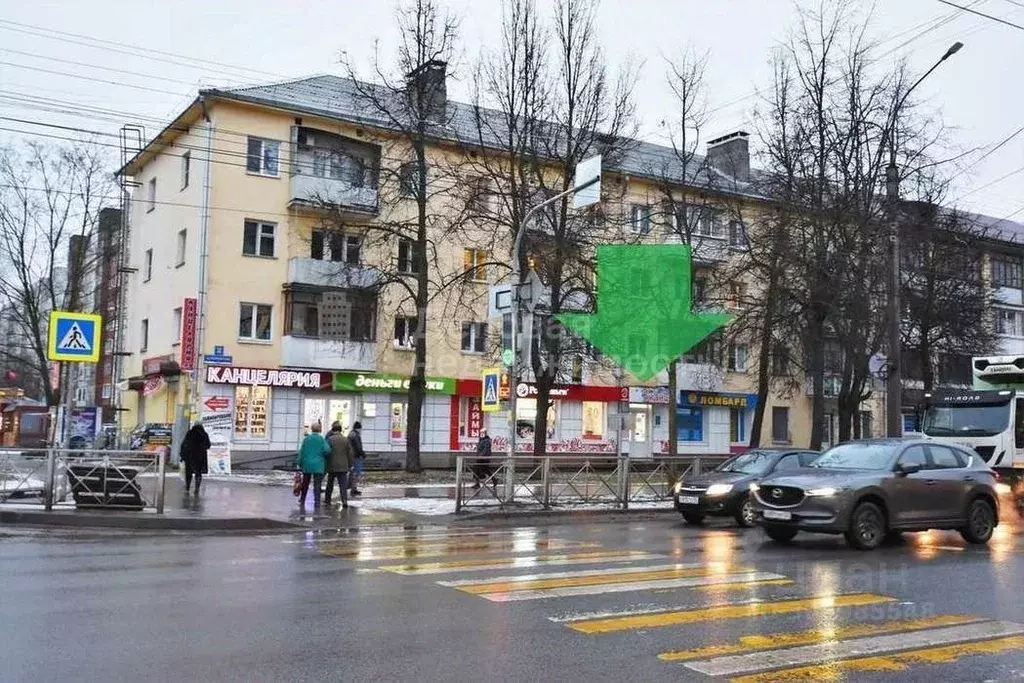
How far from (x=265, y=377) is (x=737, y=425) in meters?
25.1

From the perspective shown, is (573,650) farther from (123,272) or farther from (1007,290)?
(1007,290)

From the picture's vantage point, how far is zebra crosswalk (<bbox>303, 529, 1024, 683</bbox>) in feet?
22.3

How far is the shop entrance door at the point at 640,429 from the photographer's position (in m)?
45.0

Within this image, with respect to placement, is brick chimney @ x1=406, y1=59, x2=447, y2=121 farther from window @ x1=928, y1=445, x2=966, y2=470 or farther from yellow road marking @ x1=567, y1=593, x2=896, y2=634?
yellow road marking @ x1=567, y1=593, x2=896, y2=634

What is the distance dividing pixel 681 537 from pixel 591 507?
491 centimetres

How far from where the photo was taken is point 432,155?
118 feet

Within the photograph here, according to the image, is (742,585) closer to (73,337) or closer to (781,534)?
(781,534)

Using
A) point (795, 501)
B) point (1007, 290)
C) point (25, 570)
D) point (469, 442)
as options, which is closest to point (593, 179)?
point (795, 501)

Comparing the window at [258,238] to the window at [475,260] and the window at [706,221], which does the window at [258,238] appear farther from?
the window at [706,221]

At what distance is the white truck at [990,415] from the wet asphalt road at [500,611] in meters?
11.1

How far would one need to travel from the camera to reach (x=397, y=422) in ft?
128

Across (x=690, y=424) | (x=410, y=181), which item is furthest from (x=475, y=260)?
(x=690, y=424)

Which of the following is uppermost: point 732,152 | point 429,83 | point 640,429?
point 732,152
